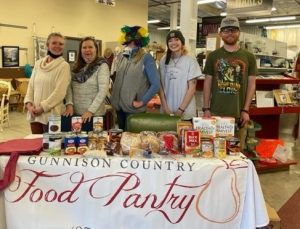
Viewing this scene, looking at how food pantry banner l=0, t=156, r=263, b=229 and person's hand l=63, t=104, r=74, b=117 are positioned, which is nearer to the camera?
food pantry banner l=0, t=156, r=263, b=229

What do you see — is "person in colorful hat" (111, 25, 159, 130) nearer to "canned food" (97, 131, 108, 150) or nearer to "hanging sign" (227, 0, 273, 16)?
Answer: "canned food" (97, 131, 108, 150)

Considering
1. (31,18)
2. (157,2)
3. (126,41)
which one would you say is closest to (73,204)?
(126,41)

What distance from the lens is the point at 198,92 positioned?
4379 mm

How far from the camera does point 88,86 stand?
289 centimetres

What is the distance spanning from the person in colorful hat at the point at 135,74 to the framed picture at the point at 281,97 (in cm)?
233

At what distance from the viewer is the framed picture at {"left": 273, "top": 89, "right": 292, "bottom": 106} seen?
15.5 ft

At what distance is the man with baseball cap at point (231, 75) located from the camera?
3084 millimetres

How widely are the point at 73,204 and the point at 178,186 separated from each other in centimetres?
58

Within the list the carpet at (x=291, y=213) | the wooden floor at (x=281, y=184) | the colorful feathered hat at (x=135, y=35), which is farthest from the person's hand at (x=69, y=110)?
the wooden floor at (x=281, y=184)

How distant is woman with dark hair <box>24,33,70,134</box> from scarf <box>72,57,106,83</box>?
0.33 feet

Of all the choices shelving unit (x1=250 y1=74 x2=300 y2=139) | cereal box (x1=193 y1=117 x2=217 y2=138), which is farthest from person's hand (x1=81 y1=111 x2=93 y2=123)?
shelving unit (x1=250 y1=74 x2=300 y2=139)

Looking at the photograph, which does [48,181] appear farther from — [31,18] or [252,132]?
[31,18]

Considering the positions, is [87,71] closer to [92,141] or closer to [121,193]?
[92,141]

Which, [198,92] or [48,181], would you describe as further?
[198,92]
